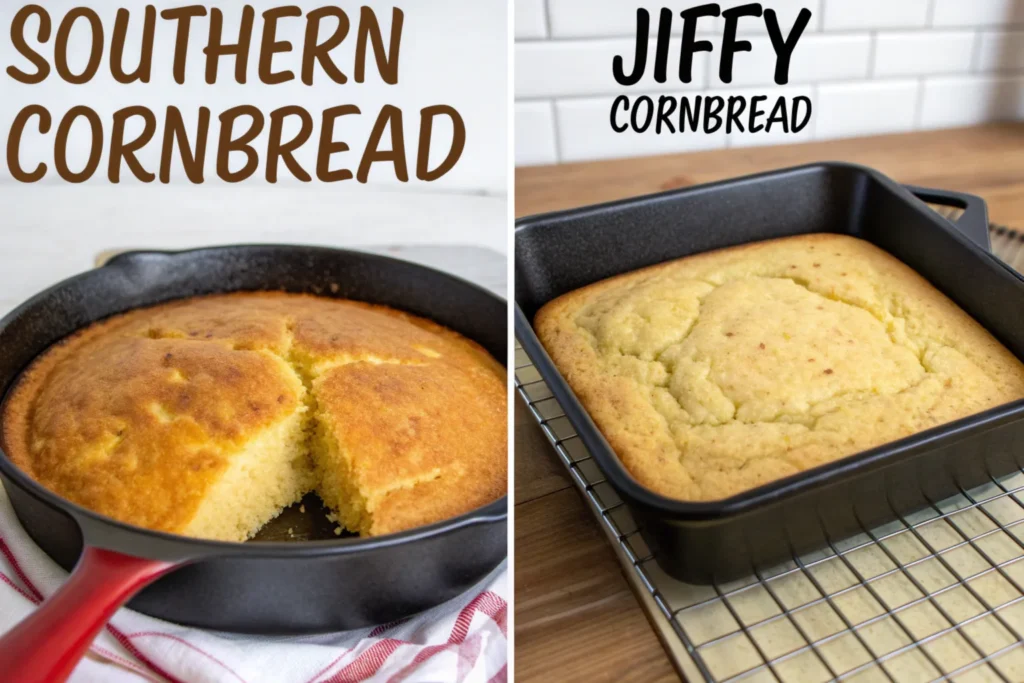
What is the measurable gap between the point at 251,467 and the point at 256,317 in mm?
240

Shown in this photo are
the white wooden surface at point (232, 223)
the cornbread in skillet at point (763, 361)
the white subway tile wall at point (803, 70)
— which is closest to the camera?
the cornbread in skillet at point (763, 361)

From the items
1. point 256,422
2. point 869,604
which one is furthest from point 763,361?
point 256,422

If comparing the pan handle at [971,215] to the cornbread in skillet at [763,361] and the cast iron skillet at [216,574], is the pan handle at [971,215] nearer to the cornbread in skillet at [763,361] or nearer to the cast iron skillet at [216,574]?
the cornbread in skillet at [763,361]

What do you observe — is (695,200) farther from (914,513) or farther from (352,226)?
(352,226)

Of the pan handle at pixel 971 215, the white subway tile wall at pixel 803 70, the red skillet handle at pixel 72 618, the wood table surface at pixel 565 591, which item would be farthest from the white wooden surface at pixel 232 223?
the red skillet handle at pixel 72 618

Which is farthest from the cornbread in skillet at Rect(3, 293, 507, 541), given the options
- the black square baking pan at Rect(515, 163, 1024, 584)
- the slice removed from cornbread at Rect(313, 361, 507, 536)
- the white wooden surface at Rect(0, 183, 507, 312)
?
the white wooden surface at Rect(0, 183, 507, 312)

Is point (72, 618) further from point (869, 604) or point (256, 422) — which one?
point (869, 604)

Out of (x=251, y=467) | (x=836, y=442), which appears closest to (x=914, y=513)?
(x=836, y=442)

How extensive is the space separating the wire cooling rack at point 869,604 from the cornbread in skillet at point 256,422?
0.16m

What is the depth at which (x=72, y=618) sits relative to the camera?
0.51 meters

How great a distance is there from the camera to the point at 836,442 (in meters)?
0.75

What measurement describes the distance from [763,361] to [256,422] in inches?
20.0

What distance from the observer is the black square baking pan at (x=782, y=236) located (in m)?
0.62

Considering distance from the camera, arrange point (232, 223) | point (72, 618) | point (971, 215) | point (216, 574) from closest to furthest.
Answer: point (72, 618)
point (216, 574)
point (971, 215)
point (232, 223)
